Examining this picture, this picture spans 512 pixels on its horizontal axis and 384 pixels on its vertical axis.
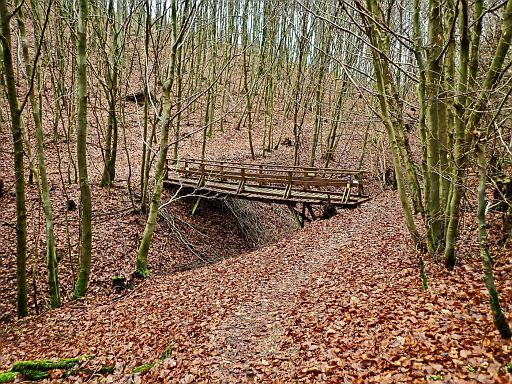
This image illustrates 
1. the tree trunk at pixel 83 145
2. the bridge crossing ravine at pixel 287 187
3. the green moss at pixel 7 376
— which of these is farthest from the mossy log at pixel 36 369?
the bridge crossing ravine at pixel 287 187

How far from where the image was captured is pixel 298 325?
258 inches

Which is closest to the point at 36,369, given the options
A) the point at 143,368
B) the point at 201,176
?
the point at 143,368

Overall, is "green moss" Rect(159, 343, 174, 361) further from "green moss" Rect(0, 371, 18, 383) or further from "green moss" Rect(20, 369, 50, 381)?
"green moss" Rect(0, 371, 18, 383)

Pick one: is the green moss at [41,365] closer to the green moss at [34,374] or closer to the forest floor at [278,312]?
the green moss at [34,374]

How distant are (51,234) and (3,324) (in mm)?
2289

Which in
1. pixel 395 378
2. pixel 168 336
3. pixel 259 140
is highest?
pixel 259 140

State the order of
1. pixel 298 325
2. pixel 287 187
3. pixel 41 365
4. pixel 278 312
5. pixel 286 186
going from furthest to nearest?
pixel 286 186
pixel 287 187
pixel 278 312
pixel 298 325
pixel 41 365

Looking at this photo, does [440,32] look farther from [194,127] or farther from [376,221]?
[194,127]

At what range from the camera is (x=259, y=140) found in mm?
28625

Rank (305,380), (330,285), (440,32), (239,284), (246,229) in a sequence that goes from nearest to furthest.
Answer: (305,380)
(440,32)
(330,285)
(239,284)
(246,229)

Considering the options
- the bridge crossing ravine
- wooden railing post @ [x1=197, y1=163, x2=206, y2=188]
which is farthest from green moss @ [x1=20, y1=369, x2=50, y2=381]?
wooden railing post @ [x1=197, y1=163, x2=206, y2=188]

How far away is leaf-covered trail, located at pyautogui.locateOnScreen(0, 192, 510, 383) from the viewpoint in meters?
4.73

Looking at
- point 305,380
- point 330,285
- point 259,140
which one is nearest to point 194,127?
point 259,140

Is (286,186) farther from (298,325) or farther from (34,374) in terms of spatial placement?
(34,374)
